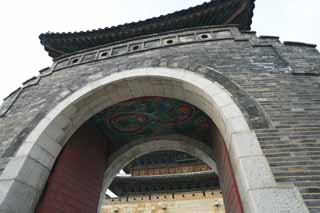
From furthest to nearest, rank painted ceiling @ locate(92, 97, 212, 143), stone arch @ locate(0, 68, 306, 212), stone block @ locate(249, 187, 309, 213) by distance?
1. painted ceiling @ locate(92, 97, 212, 143)
2. stone arch @ locate(0, 68, 306, 212)
3. stone block @ locate(249, 187, 309, 213)

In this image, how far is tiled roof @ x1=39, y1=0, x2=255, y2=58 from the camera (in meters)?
5.16

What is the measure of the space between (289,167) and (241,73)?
1772 mm

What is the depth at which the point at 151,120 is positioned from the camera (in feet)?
17.4

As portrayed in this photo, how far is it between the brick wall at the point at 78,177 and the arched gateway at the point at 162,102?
0.02 m

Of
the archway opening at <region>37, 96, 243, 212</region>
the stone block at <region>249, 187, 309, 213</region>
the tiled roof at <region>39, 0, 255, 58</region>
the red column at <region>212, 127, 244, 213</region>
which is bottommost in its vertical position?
the stone block at <region>249, 187, 309, 213</region>

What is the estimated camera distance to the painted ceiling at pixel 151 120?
474 centimetres

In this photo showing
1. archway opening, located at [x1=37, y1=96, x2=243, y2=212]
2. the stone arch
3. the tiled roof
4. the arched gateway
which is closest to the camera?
the stone arch

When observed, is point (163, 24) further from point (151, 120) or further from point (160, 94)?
point (151, 120)

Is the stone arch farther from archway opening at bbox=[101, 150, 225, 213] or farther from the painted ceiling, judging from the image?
archway opening at bbox=[101, 150, 225, 213]

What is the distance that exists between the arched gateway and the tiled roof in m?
0.03

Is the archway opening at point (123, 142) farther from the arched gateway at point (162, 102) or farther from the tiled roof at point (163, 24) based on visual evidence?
the tiled roof at point (163, 24)

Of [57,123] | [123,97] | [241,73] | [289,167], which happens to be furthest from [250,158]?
[57,123]

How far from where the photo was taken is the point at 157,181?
41.7 ft

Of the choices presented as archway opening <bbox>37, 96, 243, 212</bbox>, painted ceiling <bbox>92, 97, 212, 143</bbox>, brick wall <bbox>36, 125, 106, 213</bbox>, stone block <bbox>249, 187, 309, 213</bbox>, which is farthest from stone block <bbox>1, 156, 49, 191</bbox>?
stone block <bbox>249, 187, 309, 213</bbox>
